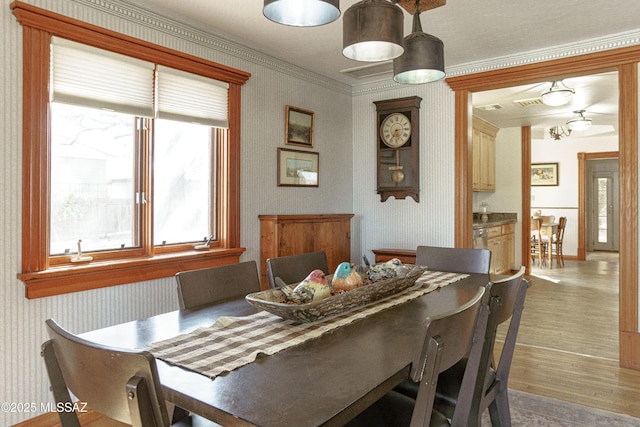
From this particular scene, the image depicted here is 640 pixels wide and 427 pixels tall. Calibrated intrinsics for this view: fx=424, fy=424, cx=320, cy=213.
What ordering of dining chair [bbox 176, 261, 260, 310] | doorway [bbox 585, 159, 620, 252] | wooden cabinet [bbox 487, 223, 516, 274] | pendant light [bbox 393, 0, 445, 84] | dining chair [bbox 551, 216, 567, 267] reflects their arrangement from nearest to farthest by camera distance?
dining chair [bbox 176, 261, 260, 310], pendant light [bbox 393, 0, 445, 84], wooden cabinet [bbox 487, 223, 516, 274], dining chair [bbox 551, 216, 567, 267], doorway [bbox 585, 159, 620, 252]

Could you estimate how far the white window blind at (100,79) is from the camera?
A: 2.31 metres

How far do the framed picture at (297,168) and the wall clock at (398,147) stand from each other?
73 cm

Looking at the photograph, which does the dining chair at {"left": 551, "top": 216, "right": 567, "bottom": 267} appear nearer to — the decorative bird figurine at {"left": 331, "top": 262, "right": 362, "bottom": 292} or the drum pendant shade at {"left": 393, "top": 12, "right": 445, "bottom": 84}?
the drum pendant shade at {"left": 393, "top": 12, "right": 445, "bottom": 84}

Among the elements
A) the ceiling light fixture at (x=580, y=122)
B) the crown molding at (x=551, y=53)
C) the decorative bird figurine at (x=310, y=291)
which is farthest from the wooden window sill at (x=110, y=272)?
the ceiling light fixture at (x=580, y=122)

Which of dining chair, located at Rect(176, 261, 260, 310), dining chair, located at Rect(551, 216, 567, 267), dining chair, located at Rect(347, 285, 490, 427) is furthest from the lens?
dining chair, located at Rect(551, 216, 567, 267)

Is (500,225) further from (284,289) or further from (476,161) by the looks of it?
(284,289)

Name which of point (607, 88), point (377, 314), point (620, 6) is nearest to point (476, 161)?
point (607, 88)

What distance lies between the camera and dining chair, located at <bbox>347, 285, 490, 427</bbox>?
3.41 feet

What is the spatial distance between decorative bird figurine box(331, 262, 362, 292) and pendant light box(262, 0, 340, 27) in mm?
965

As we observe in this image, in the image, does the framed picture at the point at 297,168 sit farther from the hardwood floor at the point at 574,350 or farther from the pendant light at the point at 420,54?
the hardwood floor at the point at 574,350

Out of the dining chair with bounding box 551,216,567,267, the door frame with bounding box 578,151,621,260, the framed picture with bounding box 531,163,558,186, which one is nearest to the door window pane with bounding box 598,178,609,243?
the door frame with bounding box 578,151,621,260

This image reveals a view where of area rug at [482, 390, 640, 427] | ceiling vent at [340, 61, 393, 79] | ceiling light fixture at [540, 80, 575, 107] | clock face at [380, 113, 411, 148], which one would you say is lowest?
area rug at [482, 390, 640, 427]

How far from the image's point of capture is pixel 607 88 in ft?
15.6

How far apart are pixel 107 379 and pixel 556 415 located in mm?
2465
